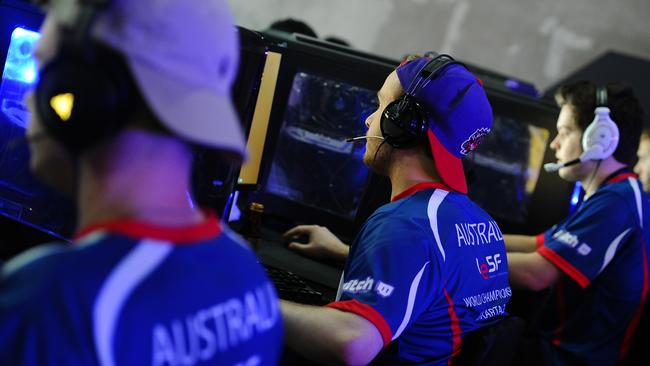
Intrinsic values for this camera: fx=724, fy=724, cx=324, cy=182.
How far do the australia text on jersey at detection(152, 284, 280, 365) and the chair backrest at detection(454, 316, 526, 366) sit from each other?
1.83 feet

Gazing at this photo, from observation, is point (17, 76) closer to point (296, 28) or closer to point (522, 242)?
point (296, 28)

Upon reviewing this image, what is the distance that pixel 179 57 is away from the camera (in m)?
0.67

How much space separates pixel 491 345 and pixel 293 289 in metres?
0.47

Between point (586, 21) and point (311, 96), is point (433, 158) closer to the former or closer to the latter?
point (311, 96)

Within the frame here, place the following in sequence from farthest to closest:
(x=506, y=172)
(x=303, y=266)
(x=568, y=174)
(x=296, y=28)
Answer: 1. (x=296, y=28)
2. (x=506, y=172)
3. (x=568, y=174)
4. (x=303, y=266)

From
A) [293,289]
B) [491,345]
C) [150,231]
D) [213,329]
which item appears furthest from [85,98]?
[293,289]

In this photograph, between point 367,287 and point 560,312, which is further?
point 560,312

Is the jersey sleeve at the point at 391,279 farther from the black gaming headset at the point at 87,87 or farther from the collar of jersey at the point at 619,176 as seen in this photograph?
the collar of jersey at the point at 619,176

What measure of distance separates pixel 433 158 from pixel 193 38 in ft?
2.76

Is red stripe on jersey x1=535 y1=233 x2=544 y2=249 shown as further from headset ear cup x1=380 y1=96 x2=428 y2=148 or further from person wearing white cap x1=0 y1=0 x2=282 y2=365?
person wearing white cap x1=0 y1=0 x2=282 y2=365

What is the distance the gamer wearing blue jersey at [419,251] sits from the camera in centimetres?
121

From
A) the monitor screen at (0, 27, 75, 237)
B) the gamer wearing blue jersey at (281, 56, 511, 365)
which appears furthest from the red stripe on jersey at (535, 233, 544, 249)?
the monitor screen at (0, 27, 75, 237)

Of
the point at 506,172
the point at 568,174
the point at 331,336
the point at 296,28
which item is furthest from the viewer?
the point at 296,28

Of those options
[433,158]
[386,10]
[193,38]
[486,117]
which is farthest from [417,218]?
[386,10]
